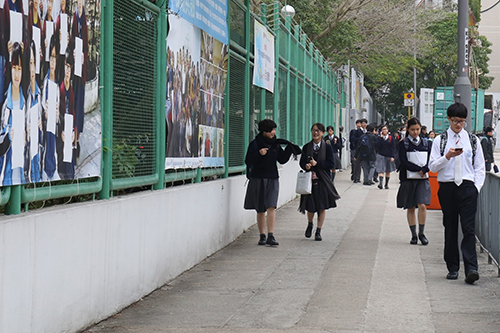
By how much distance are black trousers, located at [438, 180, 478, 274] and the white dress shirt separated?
0.06 meters

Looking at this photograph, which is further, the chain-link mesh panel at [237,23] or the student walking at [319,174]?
the student walking at [319,174]

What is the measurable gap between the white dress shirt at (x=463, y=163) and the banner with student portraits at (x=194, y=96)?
8.52 ft

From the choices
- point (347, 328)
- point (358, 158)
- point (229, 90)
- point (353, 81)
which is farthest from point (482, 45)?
point (347, 328)

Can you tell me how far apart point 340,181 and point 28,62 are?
70.1 feet

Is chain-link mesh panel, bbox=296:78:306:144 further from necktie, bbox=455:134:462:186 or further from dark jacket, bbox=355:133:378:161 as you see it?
necktie, bbox=455:134:462:186

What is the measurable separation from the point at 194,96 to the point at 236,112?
2.61 meters

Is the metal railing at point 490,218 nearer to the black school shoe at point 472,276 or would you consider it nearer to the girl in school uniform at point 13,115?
the black school shoe at point 472,276

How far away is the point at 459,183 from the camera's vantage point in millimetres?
8008

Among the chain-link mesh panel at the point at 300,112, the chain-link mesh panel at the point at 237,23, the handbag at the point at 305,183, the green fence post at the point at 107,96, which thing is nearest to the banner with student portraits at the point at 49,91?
the green fence post at the point at 107,96

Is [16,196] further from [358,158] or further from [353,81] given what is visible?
[353,81]

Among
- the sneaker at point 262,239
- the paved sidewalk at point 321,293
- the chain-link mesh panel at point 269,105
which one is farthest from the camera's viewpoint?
the chain-link mesh panel at point 269,105

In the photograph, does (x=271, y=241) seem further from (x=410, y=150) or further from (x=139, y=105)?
(x=139, y=105)

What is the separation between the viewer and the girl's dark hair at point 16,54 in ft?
15.4

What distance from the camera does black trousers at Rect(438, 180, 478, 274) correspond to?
8.01 meters
